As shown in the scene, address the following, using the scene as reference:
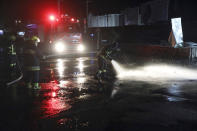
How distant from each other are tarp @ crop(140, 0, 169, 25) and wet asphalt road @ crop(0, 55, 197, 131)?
21.4m

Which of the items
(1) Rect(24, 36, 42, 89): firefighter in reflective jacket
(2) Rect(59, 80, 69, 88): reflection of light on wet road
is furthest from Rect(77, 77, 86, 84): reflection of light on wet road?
(1) Rect(24, 36, 42, 89): firefighter in reflective jacket

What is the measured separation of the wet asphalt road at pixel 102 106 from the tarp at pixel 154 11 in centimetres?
2140

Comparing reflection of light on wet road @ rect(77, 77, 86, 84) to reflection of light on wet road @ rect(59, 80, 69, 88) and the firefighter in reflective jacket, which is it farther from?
the firefighter in reflective jacket

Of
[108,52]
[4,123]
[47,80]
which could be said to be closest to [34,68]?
[47,80]

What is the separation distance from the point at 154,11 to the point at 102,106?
90.3ft

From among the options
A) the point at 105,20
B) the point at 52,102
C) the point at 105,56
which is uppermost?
the point at 105,20

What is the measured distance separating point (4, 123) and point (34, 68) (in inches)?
177

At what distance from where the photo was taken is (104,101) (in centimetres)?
802

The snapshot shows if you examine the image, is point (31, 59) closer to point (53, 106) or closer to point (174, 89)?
point (53, 106)

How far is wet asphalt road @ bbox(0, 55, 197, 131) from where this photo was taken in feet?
19.2

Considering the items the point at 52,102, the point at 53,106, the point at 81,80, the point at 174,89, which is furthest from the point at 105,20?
the point at 53,106

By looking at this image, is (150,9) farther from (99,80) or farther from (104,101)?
(104,101)

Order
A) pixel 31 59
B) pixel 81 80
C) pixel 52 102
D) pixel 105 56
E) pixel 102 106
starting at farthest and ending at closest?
pixel 105 56 < pixel 81 80 < pixel 31 59 < pixel 52 102 < pixel 102 106

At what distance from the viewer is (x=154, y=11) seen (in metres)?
33.3
